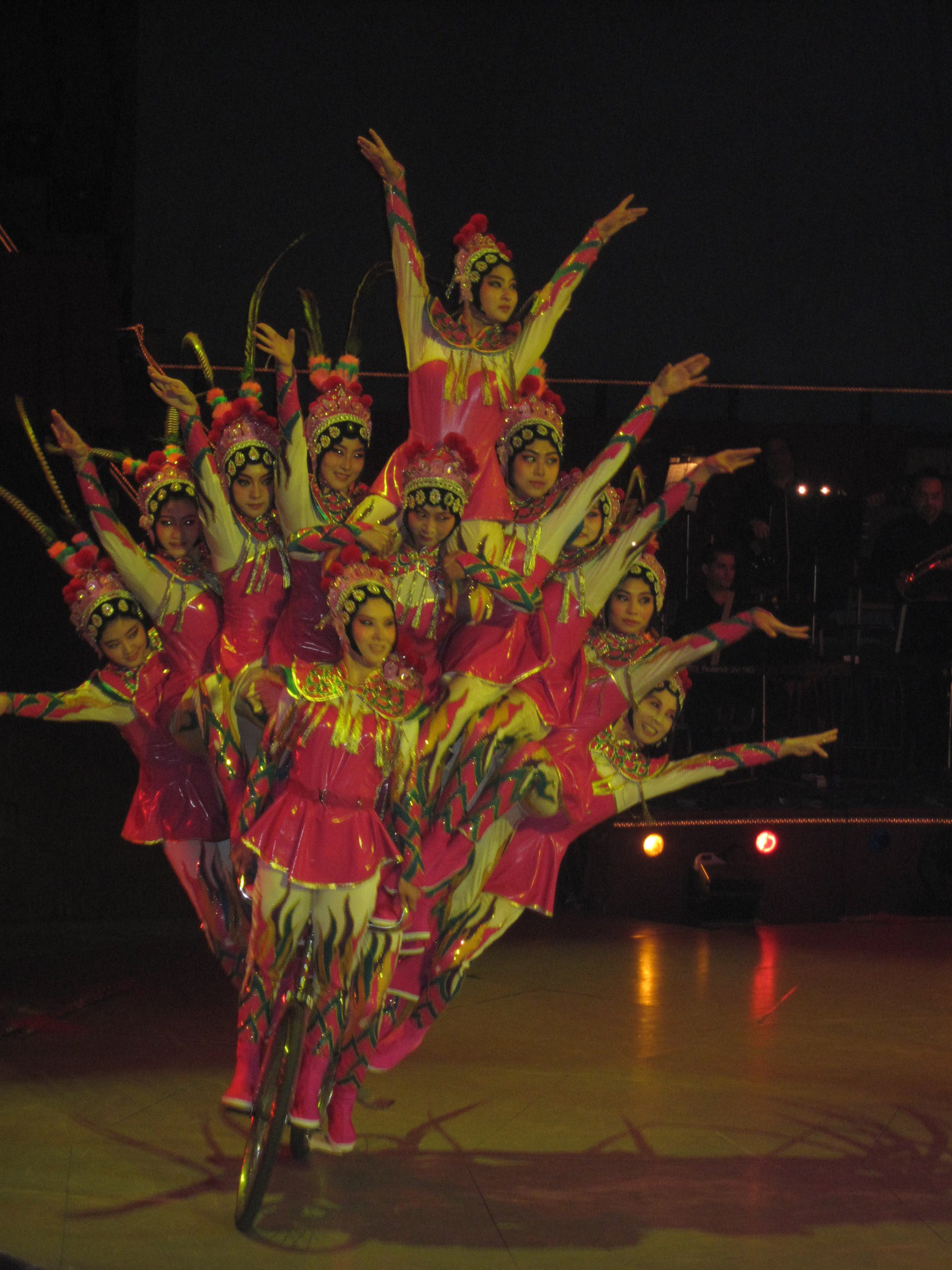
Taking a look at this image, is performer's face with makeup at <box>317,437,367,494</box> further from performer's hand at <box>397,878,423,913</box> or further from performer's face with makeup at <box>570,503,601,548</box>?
performer's hand at <box>397,878,423,913</box>

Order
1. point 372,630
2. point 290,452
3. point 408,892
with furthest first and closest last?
point 290,452 < point 408,892 < point 372,630

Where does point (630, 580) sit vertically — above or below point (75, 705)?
above

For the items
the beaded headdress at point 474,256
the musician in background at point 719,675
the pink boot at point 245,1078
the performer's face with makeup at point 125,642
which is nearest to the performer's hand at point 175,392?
the performer's face with makeup at point 125,642

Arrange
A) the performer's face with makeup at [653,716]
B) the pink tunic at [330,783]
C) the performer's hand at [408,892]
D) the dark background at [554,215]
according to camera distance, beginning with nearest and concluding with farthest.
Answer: the pink tunic at [330,783] < the performer's hand at [408,892] < the performer's face with makeup at [653,716] < the dark background at [554,215]

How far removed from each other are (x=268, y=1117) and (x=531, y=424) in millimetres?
1857

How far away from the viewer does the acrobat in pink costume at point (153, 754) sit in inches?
154

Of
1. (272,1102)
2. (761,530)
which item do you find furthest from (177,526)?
(761,530)

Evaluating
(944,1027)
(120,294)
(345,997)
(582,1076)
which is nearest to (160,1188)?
(345,997)

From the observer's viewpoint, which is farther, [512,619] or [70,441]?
[70,441]

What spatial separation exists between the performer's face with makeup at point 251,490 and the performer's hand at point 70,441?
1.43 ft

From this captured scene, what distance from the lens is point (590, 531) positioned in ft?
13.8

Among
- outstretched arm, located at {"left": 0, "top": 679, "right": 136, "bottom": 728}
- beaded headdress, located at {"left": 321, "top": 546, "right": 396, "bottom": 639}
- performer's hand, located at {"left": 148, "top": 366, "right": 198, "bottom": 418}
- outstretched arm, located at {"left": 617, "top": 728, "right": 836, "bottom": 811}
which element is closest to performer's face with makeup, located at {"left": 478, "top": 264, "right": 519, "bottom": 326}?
performer's hand, located at {"left": 148, "top": 366, "right": 198, "bottom": 418}

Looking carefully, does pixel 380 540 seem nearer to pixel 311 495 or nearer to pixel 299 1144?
pixel 311 495

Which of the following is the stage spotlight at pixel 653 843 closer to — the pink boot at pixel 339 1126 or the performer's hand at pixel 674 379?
the performer's hand at pixel 674 379
